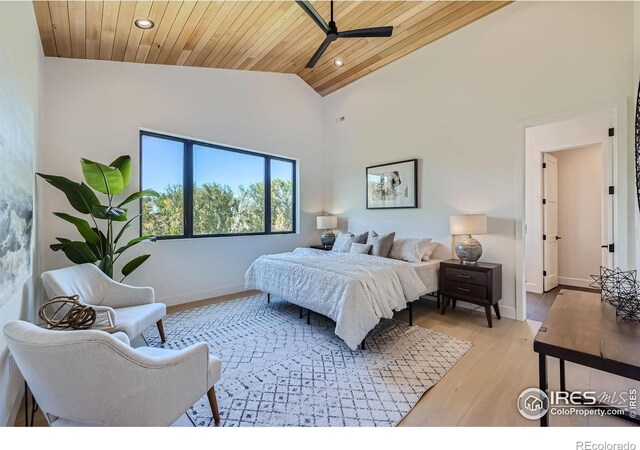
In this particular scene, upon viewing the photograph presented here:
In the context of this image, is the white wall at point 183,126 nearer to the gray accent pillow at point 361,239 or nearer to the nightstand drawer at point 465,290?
the gray accent pillow at point 361,239

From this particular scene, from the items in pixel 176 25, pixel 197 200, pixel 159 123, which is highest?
pixel 176 25

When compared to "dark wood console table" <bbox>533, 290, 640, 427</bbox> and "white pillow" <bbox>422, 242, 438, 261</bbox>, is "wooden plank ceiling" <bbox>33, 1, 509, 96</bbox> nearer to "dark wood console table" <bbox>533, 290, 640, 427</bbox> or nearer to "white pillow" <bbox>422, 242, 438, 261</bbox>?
"white pillow" <bbox>422, 242, 438, 261</bbox>

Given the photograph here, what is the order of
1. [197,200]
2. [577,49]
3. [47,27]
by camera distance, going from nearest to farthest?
[47,27]
[577,49]
[197,200]

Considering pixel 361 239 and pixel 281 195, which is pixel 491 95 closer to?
pixel 361 239

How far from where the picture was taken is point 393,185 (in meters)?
4.65

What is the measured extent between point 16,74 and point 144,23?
1465 millimetres

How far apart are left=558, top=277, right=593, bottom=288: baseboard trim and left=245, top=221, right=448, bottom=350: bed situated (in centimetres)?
295

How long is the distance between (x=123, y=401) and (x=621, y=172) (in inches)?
165

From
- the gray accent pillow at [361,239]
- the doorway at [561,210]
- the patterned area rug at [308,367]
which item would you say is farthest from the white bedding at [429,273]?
the doorway at [561,210]

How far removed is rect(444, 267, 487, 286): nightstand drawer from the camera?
10.6ft

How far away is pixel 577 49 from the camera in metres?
2.96

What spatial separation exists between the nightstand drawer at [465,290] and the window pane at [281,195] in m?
3.05
